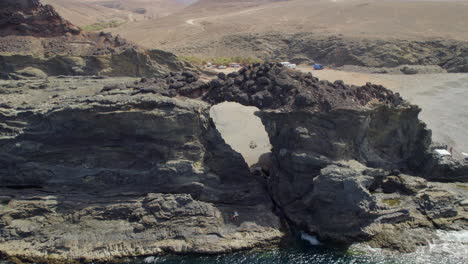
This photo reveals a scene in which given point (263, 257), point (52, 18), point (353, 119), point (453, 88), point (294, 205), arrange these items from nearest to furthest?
1. point (263, 257)
2. point (353, 119)
3. point (294, 205)
4. point (52, 18)
5. point (453, 88)

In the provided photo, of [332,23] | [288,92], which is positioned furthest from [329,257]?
[332,23]

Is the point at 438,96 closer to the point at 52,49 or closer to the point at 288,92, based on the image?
the point at 288,92

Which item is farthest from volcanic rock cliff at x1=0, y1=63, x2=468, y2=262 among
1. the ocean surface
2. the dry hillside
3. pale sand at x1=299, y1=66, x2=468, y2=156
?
the dry hillside

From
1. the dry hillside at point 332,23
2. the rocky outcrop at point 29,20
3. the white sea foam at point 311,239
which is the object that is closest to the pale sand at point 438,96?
the dry hillside at point 332,23

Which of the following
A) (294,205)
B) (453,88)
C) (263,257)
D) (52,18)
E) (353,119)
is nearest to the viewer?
(263,257)

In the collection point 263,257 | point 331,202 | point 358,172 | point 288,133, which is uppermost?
point 288,133

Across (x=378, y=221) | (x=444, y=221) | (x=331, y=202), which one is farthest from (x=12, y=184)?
(x=444, y=221)

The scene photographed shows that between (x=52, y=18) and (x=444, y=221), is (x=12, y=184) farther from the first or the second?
(x=444, y=221)

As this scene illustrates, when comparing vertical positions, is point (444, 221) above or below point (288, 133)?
below
